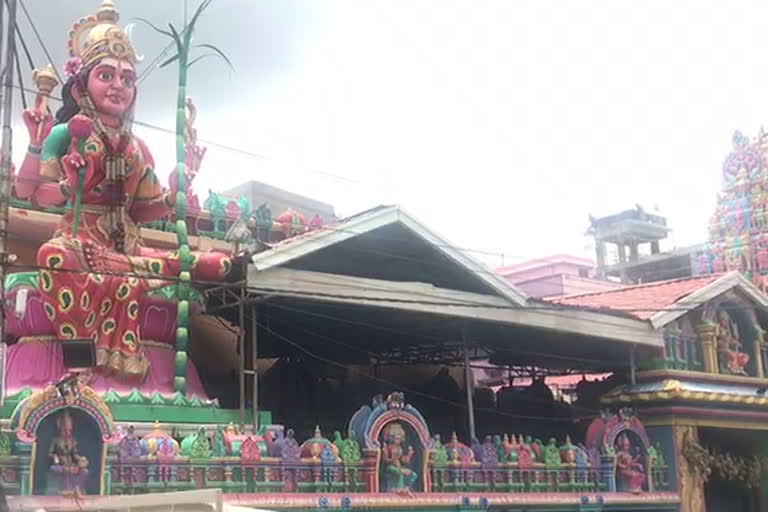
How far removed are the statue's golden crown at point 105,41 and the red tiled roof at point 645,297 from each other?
31.7 ft

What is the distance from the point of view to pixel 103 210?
17406mm

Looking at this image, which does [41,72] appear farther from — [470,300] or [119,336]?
[470,300]

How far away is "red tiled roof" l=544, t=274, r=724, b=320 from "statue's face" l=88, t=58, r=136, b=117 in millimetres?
9363

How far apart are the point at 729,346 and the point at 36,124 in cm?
1574

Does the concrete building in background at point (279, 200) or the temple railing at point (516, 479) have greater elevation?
the concrete building in background at point (279, 200)

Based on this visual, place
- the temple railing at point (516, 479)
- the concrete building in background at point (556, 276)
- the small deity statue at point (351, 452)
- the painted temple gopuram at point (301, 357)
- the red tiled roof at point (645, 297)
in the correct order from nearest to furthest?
1. the painted temple gopuram at point (301, 357)
2. the small deity statue at point (351, 452)
3. the temple railing at point (516, 479)
4. the red tiled roof at point (645, 297)
5. the concrete building in background at point (556, 276)

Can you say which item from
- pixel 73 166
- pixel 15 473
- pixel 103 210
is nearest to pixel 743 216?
pixel 103 210

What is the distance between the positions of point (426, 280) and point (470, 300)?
1429mm

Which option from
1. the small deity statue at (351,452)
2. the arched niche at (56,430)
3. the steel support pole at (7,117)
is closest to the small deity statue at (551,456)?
the small deity statue at (351,452)

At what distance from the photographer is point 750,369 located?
24.2 m

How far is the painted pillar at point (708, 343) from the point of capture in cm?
2288

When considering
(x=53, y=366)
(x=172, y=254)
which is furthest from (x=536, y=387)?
(x=53, y=366)

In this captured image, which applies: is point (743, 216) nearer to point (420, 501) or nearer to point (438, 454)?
point (438, 454)

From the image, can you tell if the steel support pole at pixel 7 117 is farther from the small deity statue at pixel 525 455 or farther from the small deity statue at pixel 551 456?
the small deity statue at pixel 551 456
